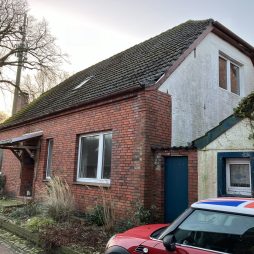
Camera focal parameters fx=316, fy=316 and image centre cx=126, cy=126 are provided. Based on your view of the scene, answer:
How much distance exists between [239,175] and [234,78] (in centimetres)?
656

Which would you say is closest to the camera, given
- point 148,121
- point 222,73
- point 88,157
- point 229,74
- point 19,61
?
point 148,121

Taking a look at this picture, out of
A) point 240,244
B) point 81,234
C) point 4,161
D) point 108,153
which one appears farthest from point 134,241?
point 4,161

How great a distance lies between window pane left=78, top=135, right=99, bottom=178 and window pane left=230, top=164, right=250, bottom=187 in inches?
170

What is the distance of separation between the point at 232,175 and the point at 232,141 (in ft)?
2.47

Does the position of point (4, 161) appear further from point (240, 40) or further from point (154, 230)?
point (154, 230)

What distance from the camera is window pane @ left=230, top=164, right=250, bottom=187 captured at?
21.6ft

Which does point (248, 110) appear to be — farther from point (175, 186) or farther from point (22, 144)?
point (22, 144)

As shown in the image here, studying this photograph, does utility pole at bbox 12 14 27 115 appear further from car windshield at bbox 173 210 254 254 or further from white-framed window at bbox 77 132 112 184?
car windshield at bbox 173 210 254 254

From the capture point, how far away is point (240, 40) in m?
12.1

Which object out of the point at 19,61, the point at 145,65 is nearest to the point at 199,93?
the point at 145,65

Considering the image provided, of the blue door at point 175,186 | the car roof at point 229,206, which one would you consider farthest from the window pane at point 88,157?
the car roof at point 229,206

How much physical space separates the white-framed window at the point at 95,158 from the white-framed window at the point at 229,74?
4.88m

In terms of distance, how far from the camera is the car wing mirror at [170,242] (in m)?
3.40

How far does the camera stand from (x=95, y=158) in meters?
9.85
